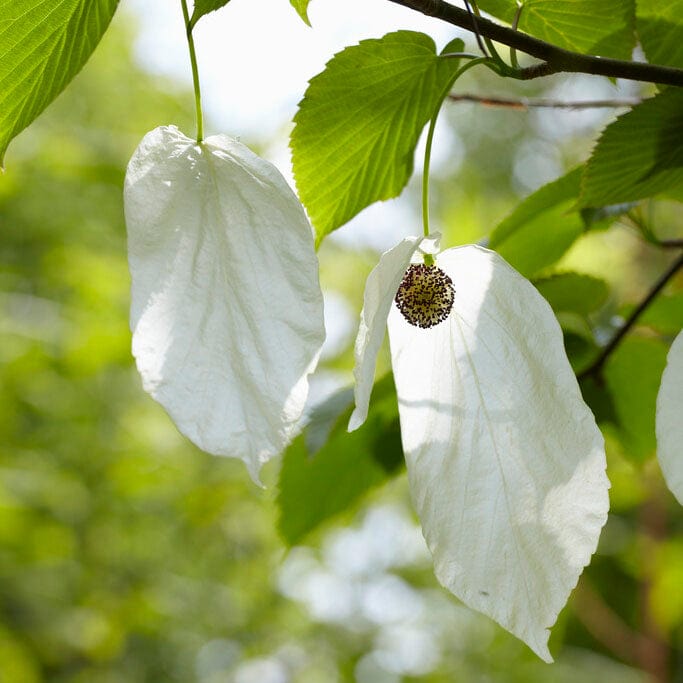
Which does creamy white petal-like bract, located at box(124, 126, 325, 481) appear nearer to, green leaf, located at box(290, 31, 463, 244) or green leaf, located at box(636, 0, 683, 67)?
green leaf, located at box(290, 31, 463, 244)

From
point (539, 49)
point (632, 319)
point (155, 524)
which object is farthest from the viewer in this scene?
point (155, 524)

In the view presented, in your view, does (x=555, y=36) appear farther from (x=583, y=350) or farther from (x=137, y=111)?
(x=137, y=111)

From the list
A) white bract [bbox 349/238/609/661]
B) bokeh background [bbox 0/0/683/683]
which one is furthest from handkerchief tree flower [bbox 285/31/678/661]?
bokeh background [bbox 0/0/683/683]

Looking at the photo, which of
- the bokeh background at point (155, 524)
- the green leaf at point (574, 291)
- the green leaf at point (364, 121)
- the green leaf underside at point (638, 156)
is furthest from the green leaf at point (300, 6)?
the bokeh background at point (155, 524)

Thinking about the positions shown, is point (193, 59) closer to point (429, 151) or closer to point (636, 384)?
point (429, 151)

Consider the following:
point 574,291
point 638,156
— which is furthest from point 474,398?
point 574,291
